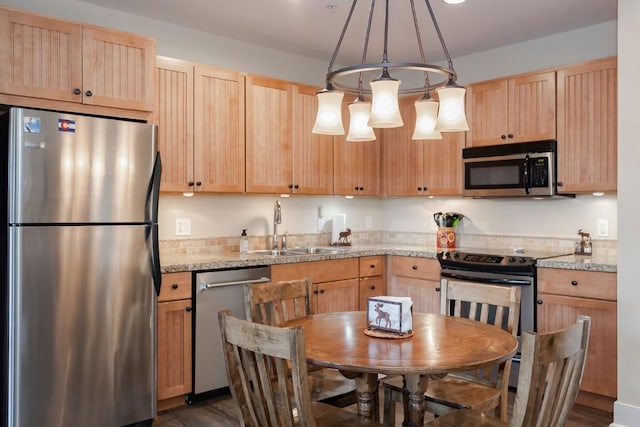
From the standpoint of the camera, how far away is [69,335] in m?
2.69

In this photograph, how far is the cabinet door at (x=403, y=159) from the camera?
4.70 meters

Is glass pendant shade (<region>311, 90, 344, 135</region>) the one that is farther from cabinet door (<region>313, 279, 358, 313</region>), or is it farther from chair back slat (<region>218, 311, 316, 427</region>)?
cabinet door (<region>313, 279, 358, 313</region>)

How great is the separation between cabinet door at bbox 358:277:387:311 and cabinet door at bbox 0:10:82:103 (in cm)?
Answer: 245

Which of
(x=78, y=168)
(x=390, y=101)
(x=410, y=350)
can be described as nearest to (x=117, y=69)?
(x=78, y=168)

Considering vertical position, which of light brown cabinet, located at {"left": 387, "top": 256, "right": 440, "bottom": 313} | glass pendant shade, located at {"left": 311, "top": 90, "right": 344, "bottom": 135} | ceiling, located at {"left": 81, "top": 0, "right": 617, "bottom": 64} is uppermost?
ceiling, located at {"left": 81, "top": 0, "right": 617, "bottom": 64}

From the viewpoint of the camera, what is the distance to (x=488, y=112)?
4184 mm

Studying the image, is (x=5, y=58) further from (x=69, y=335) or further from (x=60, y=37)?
(x=69, y=335)

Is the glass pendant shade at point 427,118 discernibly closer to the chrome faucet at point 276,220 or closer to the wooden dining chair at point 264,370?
the wooden dining chair at point 264,370

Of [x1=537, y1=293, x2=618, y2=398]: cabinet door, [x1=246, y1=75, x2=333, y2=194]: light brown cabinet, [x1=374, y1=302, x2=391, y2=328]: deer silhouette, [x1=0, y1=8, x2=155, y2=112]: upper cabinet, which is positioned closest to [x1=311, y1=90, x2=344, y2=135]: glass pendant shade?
[x1=374, y1=302, x2=391, y2=328]: deer silhouette

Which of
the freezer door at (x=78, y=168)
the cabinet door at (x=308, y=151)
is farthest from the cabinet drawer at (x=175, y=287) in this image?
the cabinet door at (x=308, y=151)

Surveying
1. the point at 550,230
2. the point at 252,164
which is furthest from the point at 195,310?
the point at 550,230

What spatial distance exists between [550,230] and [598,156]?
736mm

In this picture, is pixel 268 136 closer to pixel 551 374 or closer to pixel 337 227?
pixel 337 227

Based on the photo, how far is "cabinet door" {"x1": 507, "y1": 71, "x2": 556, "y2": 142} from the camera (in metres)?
3.83
